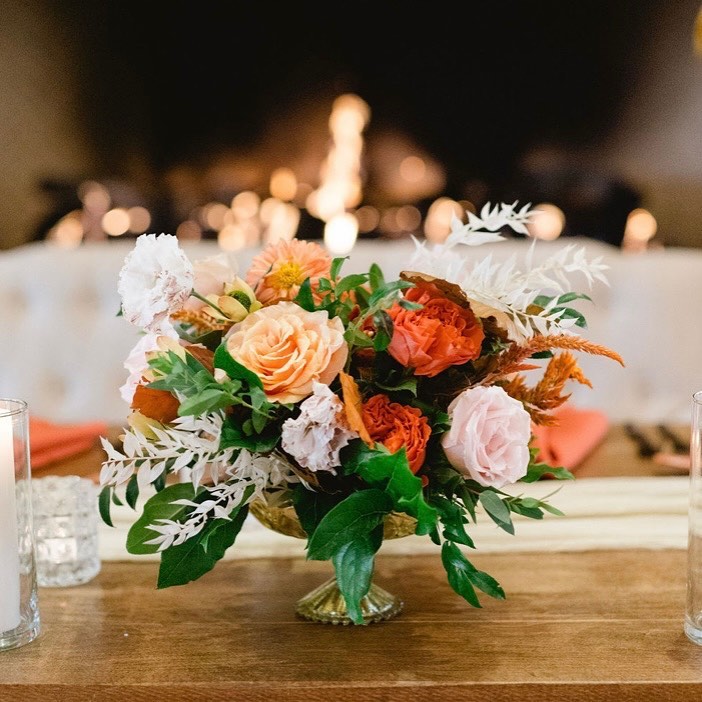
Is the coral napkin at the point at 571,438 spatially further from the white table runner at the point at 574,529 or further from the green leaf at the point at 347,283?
the green leaf at the point at 347,283

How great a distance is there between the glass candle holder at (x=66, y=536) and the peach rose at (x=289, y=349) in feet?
1.14

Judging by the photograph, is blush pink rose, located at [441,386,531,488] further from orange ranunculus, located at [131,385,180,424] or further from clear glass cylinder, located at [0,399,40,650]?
clear glass cylinder, located at [0,399,40,650]

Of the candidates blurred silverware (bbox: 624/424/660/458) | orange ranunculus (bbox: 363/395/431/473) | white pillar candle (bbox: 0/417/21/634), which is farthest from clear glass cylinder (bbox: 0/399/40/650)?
blurred silverware (bbox: 624/424/660/458)

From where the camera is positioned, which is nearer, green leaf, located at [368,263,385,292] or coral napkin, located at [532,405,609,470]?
green leaf, located at [368,263,385,292]

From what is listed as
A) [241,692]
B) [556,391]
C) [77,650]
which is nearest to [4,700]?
[77,650]

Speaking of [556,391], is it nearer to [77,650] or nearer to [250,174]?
[77,650]

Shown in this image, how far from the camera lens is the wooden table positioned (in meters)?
0.73

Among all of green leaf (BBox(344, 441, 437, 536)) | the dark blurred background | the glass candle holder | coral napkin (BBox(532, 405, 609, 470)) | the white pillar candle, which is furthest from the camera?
the dark blurred background

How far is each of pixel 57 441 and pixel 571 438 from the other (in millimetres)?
801

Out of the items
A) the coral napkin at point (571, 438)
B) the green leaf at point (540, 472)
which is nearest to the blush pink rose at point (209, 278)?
the green leaf at point (540, 472)

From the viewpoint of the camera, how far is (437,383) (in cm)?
80

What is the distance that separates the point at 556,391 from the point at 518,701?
0.87 feet

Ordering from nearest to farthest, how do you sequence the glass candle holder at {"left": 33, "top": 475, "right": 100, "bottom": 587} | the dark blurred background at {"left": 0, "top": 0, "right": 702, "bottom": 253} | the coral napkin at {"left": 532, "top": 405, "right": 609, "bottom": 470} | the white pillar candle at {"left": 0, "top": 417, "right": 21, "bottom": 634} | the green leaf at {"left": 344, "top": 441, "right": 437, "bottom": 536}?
the green leaf at {"left": 344, "top": 441, "right": 437, "bottom": 536} < the white pillar candle at {"left": 0, "top": 417, "right": 21, "bottom": 634} < the glass candle holder at {"left": 33, "top": 475, "right": 100, "bottom": 587} < the coral napkin at {"left": 532, "top": 405, "right": 609, "bottom": 470} < the dark blurred background at {"left": 0, "top": 0, "right": 702, "bottom": 253}

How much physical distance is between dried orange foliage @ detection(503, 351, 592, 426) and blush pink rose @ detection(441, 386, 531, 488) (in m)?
0.08
